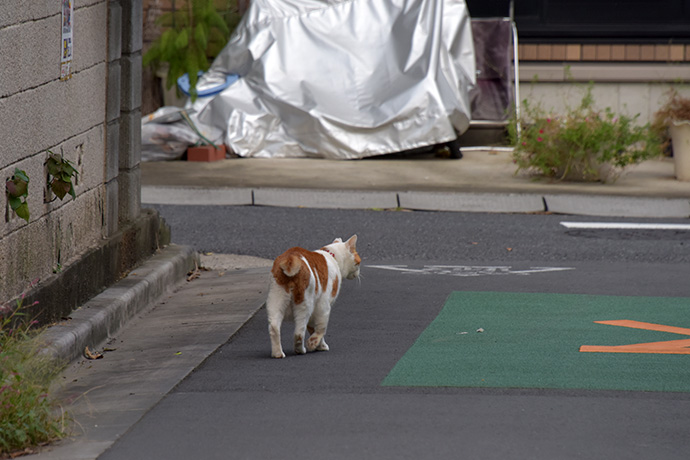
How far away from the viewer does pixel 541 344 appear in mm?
6191

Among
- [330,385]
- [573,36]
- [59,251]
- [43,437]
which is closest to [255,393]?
[330,385]

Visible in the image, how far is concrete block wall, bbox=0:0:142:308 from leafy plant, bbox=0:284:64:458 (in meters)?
0.88

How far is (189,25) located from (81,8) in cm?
1004

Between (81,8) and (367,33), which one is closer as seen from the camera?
(81,8)

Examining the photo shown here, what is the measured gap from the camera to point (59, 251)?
21.1 feet

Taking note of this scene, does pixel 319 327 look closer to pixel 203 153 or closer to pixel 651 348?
pixel 651 348

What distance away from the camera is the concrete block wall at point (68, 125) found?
5.62 m

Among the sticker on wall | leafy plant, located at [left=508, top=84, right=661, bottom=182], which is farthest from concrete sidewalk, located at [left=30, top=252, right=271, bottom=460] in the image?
leafy plant, located at [left=508, top=84, right=661, bottom=182]

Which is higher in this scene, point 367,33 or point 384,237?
point 367,33

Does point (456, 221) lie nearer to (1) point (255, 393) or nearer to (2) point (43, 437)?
(1) point (255, 393)

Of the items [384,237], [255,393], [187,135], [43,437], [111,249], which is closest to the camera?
[43,437]

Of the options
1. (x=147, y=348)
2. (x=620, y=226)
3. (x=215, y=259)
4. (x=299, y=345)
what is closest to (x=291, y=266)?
(x=299, y=345)

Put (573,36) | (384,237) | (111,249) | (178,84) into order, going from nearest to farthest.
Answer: (111,249)
(384,237)
(178,84)
(573,36)

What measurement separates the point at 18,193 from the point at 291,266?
145 cm
